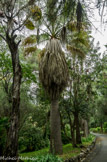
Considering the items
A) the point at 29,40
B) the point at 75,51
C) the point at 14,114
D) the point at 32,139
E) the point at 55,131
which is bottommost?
the point at 32,139

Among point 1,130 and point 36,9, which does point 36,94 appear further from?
point 36,9

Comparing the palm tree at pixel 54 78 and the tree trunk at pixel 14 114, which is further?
the palm tree at pixel 54 78

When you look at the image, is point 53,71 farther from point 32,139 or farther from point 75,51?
point 32,139

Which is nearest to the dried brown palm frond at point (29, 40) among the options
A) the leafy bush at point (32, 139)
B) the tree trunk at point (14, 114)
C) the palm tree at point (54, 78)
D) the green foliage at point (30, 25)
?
the palm tree at point (54, 78)

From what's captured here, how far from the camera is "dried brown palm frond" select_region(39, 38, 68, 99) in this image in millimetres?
8398

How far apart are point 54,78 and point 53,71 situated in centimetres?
40

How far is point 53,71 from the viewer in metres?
8.38

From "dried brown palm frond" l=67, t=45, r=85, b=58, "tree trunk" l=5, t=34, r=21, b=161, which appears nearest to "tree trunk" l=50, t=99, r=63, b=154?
"dried brown palm frond" l=67, t=45, r=85, b=58

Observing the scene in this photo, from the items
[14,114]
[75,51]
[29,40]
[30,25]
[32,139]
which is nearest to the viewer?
[14,114]

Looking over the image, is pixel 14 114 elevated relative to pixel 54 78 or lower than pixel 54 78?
lower

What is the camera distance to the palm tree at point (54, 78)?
27.4 feet

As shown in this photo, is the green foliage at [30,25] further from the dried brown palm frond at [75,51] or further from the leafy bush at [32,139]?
the leafy bush at [32,139]

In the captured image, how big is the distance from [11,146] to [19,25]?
205 inches

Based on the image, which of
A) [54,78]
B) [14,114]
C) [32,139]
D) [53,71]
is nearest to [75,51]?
[53,71]
